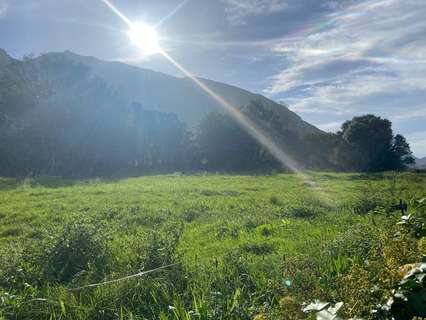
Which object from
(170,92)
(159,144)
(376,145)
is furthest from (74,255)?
(170,92)

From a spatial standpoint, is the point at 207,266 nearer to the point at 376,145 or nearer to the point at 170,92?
the point at 376,145

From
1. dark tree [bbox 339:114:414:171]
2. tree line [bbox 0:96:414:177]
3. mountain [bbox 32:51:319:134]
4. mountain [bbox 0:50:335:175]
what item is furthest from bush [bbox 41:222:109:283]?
mountain [bbox 32:51:319:134]

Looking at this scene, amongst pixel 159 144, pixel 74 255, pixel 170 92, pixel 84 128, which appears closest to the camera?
pixel 74 255

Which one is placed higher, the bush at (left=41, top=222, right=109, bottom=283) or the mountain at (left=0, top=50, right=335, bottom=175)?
the mountain at (left=0, top=50, right=335, bottom=175)

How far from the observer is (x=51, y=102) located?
53.0m

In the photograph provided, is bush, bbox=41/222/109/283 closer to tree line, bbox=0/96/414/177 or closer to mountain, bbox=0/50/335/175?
tree line, bbox=0/96/414/177

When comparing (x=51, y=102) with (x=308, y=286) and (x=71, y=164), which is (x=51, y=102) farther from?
(x=308, y=286)

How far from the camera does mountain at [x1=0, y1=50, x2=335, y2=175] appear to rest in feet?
161

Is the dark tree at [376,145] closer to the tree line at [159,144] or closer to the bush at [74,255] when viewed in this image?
the tree line at [159,144]

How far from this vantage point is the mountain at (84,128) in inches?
1929

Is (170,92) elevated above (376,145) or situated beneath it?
elevated above

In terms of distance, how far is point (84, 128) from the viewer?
5106 cm

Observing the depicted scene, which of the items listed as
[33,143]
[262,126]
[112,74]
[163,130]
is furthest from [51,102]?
[112,74]

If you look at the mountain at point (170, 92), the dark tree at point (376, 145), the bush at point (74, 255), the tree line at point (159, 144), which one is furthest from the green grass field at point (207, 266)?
the mountain at point (170, 92)
